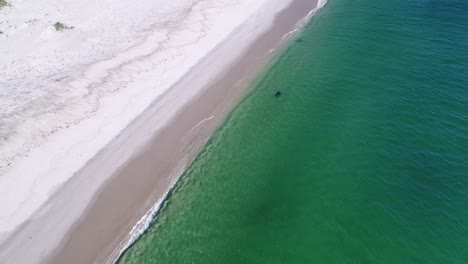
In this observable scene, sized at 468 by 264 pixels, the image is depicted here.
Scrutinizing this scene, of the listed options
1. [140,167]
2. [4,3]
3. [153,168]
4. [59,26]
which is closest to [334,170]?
[153,168]

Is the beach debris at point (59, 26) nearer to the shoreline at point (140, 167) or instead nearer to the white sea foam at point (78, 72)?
the white sea foam at point (78, 72)

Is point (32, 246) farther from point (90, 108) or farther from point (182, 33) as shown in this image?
point (182, 33)

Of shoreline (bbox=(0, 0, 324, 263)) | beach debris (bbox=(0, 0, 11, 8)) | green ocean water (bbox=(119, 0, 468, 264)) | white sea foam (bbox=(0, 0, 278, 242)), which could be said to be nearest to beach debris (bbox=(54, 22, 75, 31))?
white sea foam (bbox=(0, 0, 278, 242))

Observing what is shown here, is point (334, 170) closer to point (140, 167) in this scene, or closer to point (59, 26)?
point (140, 167)

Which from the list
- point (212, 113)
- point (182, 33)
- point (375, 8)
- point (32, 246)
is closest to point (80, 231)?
point (32, 246)

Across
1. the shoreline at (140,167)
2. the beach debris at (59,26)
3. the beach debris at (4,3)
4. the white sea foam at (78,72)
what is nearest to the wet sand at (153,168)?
the shoreline at (140,167)

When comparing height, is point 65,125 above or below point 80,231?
above
